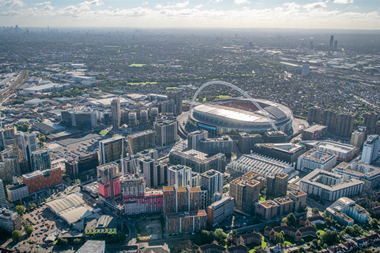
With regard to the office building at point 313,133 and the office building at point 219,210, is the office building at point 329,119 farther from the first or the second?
the office building at point 219,210

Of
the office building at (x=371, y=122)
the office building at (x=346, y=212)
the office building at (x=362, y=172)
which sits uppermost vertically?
the office building at (x=371, y=122)

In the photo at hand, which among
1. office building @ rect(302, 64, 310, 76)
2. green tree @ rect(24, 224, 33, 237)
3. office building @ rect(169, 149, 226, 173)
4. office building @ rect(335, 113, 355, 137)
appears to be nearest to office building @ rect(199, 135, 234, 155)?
office building @ rect(169, 149, 226, 173)

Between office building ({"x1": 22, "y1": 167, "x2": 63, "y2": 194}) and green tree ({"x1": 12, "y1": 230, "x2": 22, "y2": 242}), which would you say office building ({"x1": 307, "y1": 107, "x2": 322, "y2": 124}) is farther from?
green tree ({"x1": 12, "y1": 230, "x2": 22, "y2": 242})

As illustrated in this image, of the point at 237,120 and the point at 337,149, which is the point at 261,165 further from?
the point at 337,149

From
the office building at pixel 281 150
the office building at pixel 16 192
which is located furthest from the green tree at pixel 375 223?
the office building at pixel 16 192

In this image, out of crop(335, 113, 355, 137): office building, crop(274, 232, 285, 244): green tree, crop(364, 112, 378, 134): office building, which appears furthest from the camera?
crop(335, 113, 355, 137): office building

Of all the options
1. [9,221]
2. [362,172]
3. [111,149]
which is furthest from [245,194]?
[9,221]

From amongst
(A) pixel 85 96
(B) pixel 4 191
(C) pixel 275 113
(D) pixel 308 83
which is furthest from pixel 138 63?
(B) pixel 4 191
